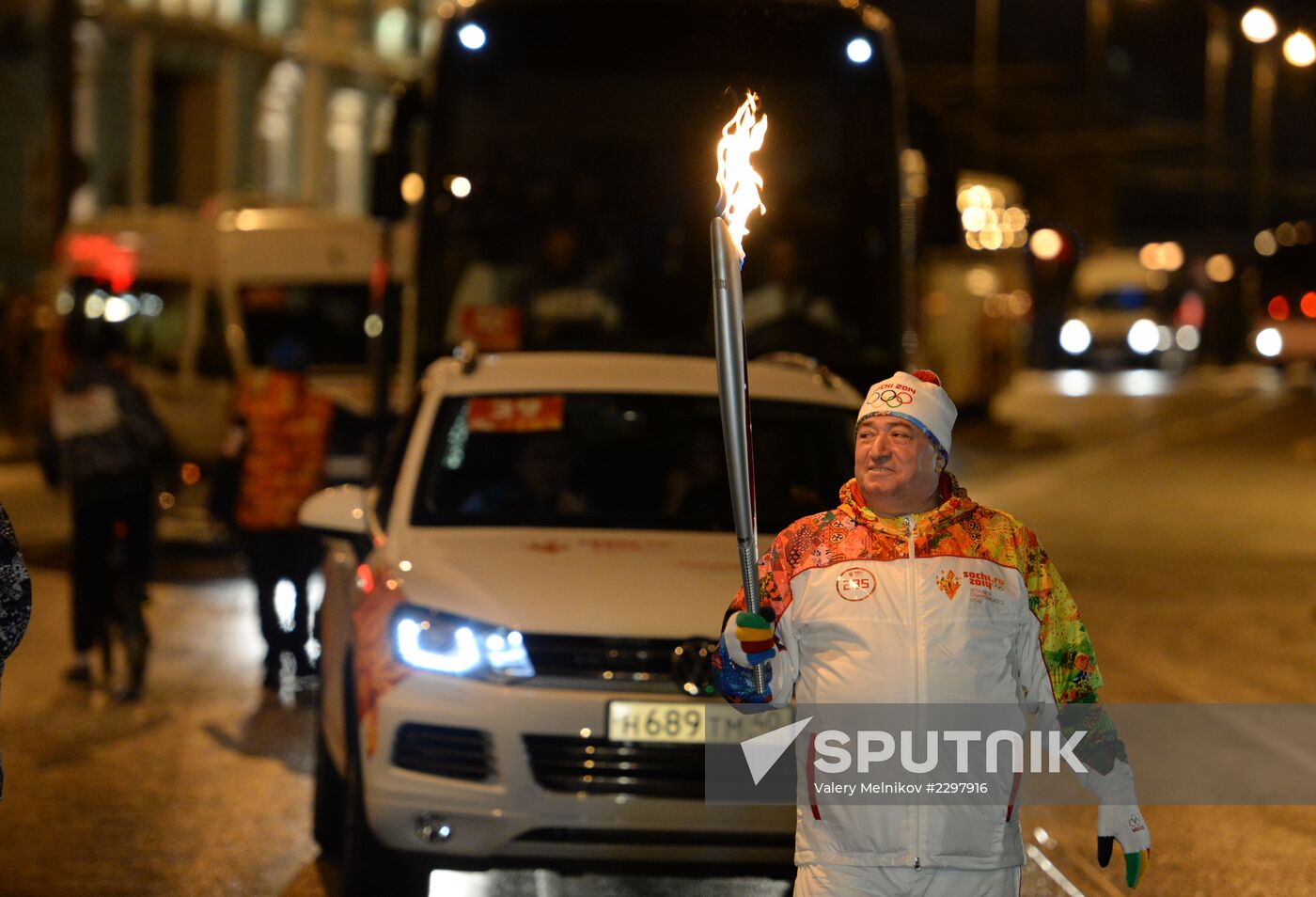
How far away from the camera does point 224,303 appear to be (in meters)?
22.1

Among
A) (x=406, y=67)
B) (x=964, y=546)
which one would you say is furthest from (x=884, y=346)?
(x=406, y=67)

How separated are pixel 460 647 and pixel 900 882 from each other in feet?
8.00

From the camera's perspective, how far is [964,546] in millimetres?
4188

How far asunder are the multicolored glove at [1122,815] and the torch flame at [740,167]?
1.20m

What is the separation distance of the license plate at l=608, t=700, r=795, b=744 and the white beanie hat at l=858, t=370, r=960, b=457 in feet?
6.67

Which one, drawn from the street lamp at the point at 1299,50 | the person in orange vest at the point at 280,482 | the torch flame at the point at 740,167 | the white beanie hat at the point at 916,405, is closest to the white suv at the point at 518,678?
the white beanie hat at the point at 916,405

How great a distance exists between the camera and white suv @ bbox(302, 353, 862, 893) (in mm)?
6133

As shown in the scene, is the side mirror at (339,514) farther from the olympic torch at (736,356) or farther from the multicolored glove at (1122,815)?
the multicolored glove at (1122,815)

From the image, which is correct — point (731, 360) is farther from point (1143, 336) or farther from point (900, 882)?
point (1143, 336)

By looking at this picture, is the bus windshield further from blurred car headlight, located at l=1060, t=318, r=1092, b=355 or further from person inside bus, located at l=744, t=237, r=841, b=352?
blurred car headlight, located at l=1060, t=318, r=1092, b=355

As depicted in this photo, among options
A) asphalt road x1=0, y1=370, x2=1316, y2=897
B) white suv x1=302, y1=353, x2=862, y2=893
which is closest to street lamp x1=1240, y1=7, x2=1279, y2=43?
asphalt road x1=0, y1=370, x2=1316, y2=897

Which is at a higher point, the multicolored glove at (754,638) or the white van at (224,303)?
the multicolored glove at (754,638)

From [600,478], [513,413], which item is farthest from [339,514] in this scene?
[600,478]

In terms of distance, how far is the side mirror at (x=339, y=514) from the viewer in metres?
7.25
